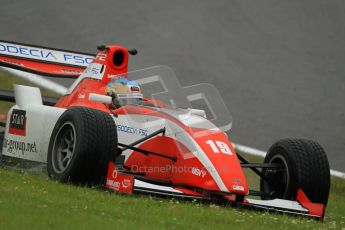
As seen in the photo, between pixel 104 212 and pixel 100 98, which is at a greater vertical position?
pixel 100 98

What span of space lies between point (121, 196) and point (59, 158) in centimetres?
133

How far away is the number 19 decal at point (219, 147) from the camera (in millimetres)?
9490

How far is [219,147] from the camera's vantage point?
9.55m

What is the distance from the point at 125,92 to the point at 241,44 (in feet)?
32.6

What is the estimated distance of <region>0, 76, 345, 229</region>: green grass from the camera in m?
7.18

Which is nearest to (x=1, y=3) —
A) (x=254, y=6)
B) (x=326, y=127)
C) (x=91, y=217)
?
(x=254, y=6)

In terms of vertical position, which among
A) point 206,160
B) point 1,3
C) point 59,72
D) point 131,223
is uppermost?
point 1,3

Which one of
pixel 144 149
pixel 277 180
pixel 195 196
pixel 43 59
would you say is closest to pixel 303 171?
pixel 277 180

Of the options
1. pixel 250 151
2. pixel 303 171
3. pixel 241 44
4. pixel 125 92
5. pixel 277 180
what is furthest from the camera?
pixel 241 44

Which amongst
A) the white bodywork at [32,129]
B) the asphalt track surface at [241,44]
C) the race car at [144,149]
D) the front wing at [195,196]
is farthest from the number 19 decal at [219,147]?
the asphalt track surface at [241,44]

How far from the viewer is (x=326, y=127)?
17.3 m

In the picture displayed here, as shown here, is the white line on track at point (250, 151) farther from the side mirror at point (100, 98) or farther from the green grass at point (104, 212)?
the side mirror at point (100, 98)

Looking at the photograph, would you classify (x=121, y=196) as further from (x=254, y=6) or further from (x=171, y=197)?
(x=254, y=6)

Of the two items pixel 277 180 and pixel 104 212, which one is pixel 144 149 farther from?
pixel 104 212
